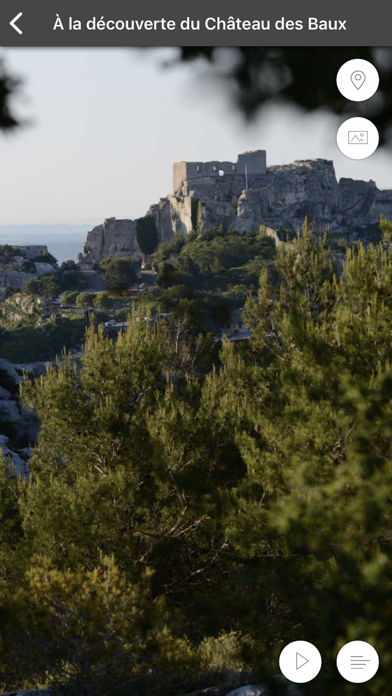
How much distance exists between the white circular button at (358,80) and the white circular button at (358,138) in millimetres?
134

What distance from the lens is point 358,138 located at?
2891mm

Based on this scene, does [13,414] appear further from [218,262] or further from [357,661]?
[218,262]

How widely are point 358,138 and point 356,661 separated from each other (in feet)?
8.36

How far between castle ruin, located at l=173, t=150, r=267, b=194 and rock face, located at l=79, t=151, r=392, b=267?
11cm

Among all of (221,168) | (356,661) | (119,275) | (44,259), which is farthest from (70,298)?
(356,661)

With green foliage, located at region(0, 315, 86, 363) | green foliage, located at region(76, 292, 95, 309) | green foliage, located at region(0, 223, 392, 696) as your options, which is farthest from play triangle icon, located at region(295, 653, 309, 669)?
green foliage, located at region(76, 292, 95, 309)

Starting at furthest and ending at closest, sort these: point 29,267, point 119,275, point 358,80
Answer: point 29,267 < point 119,275 < point 358,80

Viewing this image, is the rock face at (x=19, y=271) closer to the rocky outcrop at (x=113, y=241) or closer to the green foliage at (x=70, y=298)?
the rocky outcrop at (x=113, y=241)

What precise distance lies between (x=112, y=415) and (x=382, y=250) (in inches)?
146

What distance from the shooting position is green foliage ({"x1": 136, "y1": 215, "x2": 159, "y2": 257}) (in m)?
74.6

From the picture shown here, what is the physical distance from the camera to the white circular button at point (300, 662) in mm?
3426

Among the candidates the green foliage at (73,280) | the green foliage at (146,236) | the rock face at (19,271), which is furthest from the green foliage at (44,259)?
the green foliage at (146,236)

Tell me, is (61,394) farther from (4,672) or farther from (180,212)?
(180,212)

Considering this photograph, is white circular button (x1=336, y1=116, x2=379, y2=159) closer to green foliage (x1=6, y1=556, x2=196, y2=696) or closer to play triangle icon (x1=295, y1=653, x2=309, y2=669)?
play triangle icon (x1=295, y1=653, x2=309, y2=669)
